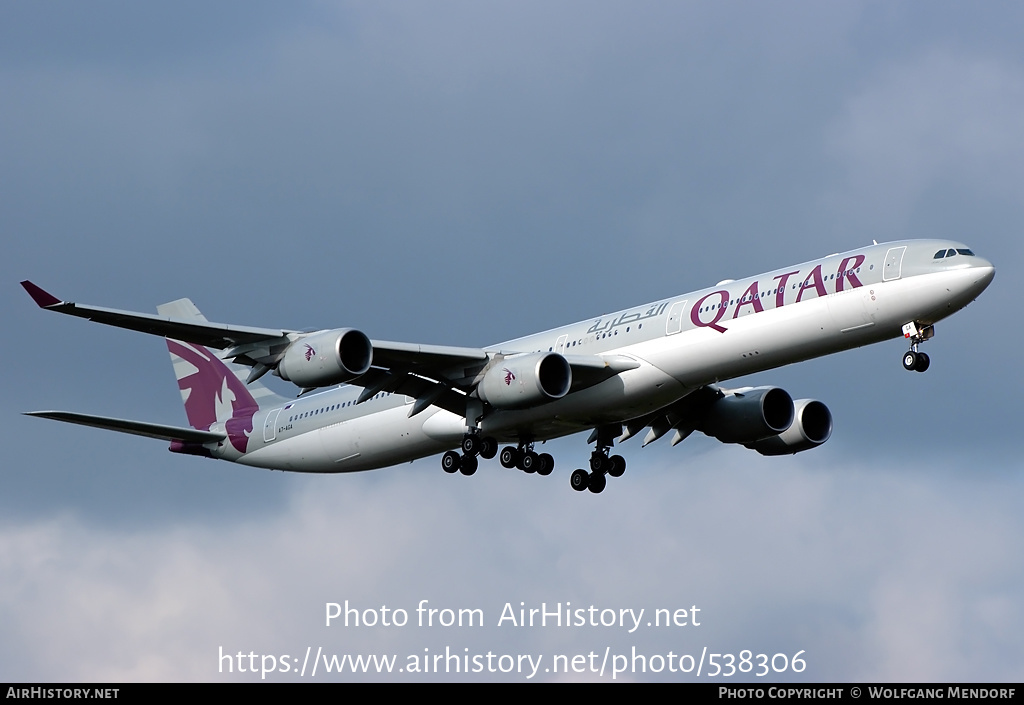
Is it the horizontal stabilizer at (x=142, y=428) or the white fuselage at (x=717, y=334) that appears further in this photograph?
the horizontal stabilizer at (x=142, y=428)

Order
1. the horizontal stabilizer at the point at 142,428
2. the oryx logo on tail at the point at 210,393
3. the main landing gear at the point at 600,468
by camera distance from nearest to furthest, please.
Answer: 1. the horizontal stabilizer at the point at 142,428
2. the main landing gear at the point at 600,468
3. the oryx logo on tail at the point at 210,393

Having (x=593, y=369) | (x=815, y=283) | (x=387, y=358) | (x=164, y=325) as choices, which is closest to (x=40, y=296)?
(x=164, y=325)

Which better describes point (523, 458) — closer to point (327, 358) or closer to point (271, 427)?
point (327, 358)

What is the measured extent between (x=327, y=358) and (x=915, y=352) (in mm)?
16833

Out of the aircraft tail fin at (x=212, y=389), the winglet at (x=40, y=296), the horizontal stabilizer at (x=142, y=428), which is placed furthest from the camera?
the aircraft tail fin at (x=212, y=389)

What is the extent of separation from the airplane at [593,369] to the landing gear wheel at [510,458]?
46mm

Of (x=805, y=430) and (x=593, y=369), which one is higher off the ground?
(x=805, y=430)

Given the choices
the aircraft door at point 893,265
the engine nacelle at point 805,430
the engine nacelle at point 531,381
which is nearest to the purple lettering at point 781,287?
the aircraft door at point 893,265

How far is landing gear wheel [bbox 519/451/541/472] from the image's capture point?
52531mm

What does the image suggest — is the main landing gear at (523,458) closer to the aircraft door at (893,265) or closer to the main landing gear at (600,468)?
the main landing gear at (600,468)

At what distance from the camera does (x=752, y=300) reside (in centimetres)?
4622

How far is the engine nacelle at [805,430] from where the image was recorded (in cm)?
5572

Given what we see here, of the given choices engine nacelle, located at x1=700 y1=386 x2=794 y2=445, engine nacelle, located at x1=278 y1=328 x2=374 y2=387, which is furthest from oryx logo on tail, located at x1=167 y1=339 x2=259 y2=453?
engine nacelle, located at x1=700 y1=386 x2=794 y2=445

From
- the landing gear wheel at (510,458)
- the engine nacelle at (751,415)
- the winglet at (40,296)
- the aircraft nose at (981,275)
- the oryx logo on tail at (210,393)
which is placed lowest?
the winglet at (40,296)
